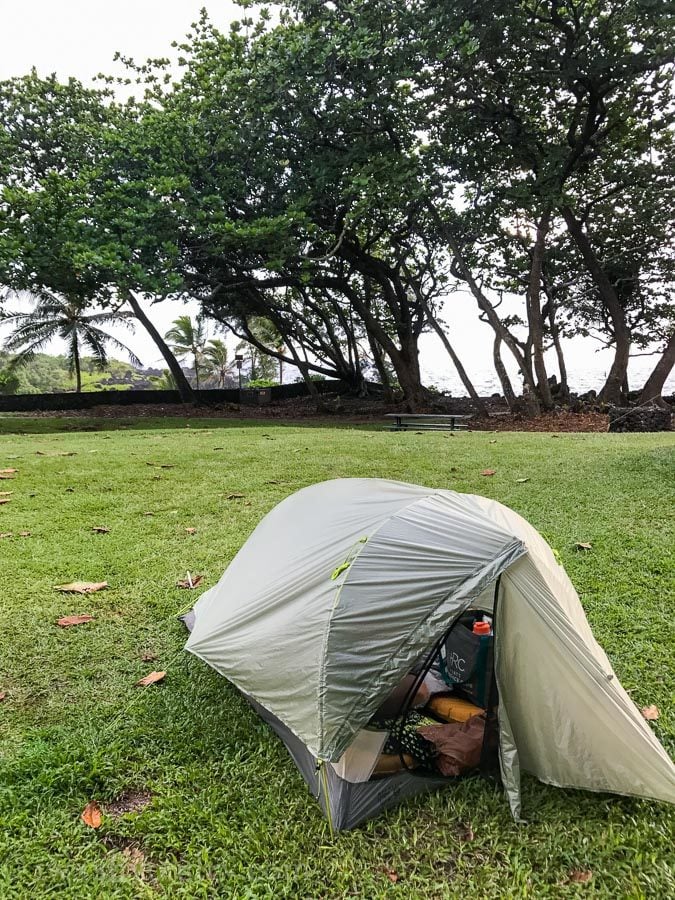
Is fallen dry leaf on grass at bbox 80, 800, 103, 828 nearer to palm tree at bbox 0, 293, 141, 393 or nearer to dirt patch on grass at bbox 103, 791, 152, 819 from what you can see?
dirt patch on grass at bbox 103, 791, 152, 819

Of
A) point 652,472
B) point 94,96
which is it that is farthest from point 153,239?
point 652,472

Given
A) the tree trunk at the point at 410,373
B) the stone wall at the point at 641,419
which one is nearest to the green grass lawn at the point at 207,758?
the stone wall at the point at 641,419

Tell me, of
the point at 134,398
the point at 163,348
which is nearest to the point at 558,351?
the point at 163,348

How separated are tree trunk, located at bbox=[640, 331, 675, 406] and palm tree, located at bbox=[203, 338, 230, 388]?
23.9 metres

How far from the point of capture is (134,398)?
2181cm

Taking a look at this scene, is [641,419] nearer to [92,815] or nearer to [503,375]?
[503,375]

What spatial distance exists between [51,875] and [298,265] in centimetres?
1417

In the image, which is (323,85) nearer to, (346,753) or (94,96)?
(94,96)

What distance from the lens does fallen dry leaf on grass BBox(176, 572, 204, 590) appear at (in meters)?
4.04

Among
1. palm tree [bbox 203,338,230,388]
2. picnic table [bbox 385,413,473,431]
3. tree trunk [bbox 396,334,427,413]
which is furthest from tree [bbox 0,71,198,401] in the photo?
palm tree [bbox 203,338,230,388]

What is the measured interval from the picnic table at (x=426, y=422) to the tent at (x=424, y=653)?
10984mm

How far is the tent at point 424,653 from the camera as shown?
214 centimetres

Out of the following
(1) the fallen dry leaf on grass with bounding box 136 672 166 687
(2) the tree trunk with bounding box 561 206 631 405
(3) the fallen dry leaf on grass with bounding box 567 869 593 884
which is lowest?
(3) the fallen dry leaf on grass with bounding box 567 869 593 884

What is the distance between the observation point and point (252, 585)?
2.81 meters
